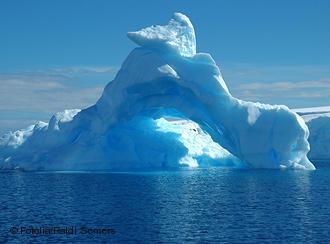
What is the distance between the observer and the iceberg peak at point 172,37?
170 feet

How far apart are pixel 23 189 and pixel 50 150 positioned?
14.8 m

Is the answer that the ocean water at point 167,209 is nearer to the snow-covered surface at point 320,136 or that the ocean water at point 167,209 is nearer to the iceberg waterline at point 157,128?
the iceberg waterline at point 157,128

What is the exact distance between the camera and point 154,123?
6262 centimetres

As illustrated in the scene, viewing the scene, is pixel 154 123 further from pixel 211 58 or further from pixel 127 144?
pixel 211 58

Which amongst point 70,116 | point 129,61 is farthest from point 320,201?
point 70,116

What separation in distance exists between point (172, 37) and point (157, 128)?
12.3 m

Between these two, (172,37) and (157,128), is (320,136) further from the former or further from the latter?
(172,37)

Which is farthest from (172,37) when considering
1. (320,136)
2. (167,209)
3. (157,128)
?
(320,136)

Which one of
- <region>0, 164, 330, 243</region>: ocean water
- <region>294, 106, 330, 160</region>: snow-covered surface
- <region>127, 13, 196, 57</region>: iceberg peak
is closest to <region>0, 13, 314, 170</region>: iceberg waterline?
<region>127, 13, 196, 57</region>: iceberg peak

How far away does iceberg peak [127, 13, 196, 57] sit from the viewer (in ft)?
170

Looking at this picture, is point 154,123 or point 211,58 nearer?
point 211,58

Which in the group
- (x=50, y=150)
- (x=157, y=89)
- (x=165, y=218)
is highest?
(x=157, y=89)

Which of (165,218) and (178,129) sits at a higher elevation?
(178,129)

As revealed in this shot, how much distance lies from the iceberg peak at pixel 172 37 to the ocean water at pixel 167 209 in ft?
37.9
